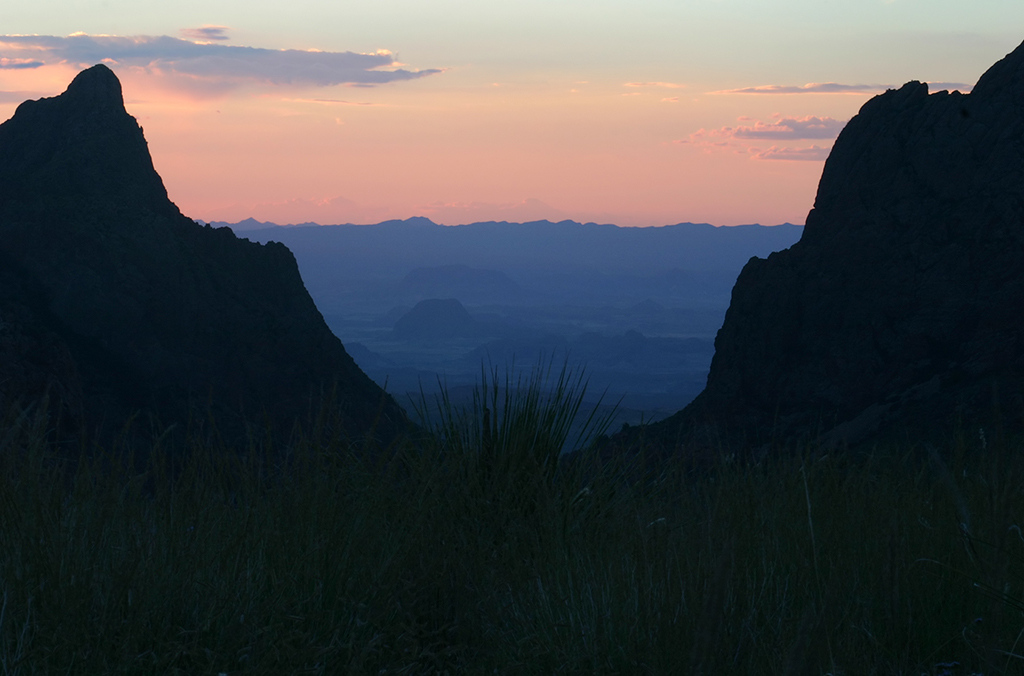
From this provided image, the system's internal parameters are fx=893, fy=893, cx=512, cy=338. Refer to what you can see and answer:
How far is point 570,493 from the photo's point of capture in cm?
485

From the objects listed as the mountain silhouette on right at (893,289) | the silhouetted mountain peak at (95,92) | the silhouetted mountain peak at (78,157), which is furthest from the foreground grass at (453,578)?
the silhouetted mountain peak at (95,92)

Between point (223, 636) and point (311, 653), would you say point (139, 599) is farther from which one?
point (311, 653)

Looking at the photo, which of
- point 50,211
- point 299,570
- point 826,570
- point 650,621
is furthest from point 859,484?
point 50,211

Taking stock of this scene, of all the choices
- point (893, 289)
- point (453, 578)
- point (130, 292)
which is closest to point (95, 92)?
point (130, 292)

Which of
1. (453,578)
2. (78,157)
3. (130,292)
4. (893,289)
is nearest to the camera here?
(453,578)

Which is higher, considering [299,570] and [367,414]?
[299,570]

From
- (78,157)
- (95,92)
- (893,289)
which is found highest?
(95,92)

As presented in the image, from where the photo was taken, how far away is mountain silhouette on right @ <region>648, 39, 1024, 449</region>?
21.4 m

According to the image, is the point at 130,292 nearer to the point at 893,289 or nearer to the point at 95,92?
the point at 95,92

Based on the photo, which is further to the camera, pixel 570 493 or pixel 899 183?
pixel 899 183

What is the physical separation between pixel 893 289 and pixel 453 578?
2304 centimetres

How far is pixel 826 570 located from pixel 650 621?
987mm

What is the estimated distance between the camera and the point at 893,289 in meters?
24.2

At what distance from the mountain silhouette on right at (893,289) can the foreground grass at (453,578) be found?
16.5 m
